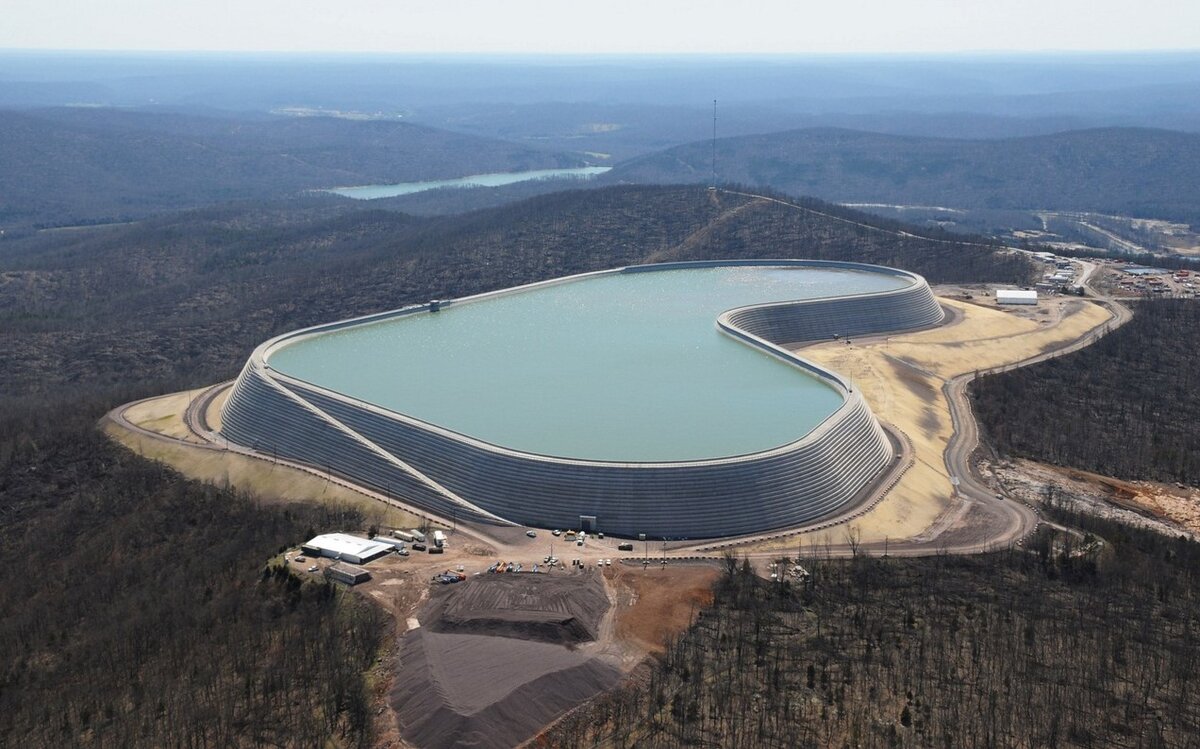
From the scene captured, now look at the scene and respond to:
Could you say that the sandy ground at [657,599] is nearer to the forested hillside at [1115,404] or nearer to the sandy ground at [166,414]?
the sandy ground at [166,414]

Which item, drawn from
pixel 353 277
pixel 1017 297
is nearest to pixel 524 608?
pixel 1017 297

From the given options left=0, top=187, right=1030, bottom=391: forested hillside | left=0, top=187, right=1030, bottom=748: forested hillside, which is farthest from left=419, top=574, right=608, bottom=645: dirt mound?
left=0, top=187, right=1030, bottom=391: forested hillside

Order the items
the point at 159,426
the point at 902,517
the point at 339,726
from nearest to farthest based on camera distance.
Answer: the point at 339,726, the point at 902,517, the point at 159,426

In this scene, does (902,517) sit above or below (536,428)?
below

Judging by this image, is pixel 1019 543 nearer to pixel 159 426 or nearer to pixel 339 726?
pixel 339 726

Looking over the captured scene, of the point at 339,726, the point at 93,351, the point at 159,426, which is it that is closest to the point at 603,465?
the point at 339,726

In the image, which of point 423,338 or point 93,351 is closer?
point 423,338

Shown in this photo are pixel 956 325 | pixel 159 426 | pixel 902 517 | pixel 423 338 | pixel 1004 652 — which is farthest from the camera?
pixel 956 325
